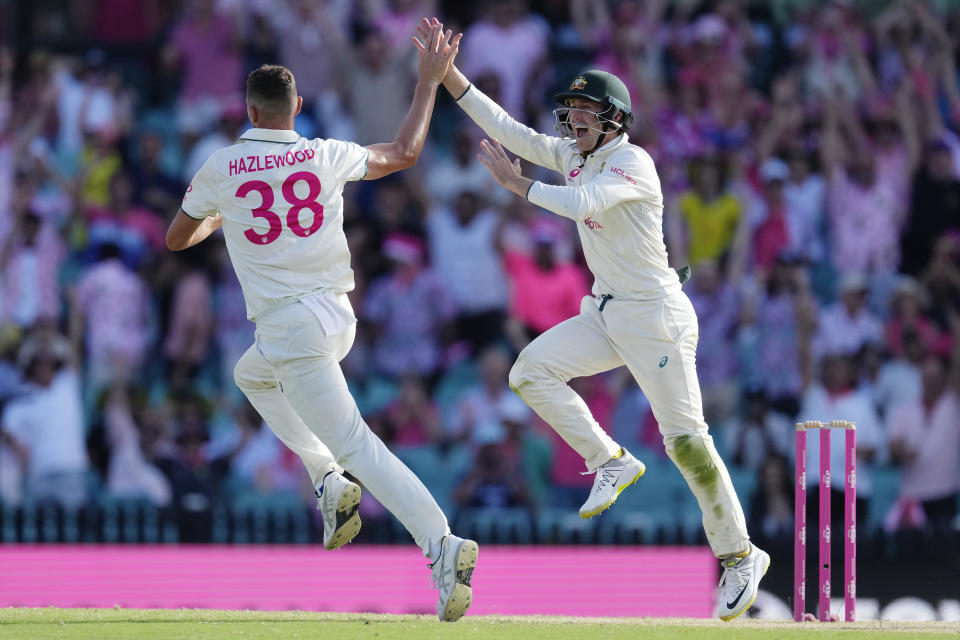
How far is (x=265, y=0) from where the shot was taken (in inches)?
576

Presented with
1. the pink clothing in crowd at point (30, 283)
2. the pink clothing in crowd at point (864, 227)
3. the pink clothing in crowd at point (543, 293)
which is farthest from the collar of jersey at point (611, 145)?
the pink clothing in crowd at point (30, 283)

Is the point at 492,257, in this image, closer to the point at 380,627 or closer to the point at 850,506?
the point at 850,506

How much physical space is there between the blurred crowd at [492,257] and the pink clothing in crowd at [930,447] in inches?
0.8

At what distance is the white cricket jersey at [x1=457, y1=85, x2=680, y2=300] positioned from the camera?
739 centimetres

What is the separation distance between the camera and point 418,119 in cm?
771

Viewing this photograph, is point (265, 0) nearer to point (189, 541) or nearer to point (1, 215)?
point (1, 215)

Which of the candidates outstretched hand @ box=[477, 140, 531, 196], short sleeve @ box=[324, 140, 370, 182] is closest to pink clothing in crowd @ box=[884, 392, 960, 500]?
outstretched hand @ box=[477, 140, 531, 196]

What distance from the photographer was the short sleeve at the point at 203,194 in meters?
7.40

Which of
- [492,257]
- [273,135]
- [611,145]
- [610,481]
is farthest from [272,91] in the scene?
[492,257]

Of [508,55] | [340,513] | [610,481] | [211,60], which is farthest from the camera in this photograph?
[211,60]

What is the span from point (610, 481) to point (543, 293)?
488 cm

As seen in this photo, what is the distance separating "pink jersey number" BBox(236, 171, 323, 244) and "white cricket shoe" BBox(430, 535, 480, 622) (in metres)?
1.56

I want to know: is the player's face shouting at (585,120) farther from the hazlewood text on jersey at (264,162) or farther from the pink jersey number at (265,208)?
the pink jersey number at (265,208)

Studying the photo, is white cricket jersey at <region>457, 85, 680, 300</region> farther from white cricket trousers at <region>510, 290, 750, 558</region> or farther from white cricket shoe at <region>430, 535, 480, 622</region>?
white cricket shoe at <region>430, 535, 480, 622</region>
